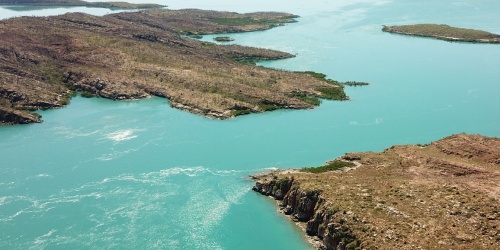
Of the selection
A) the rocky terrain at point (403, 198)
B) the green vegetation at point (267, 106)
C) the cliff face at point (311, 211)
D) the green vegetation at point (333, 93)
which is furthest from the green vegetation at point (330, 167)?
the green vegetation at point (333, 93)

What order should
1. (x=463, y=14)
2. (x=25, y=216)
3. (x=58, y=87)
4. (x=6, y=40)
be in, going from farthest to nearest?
(x=463, y=14)
(x=6, y=40)
(x=58, y=87)
(x=25, y=216)

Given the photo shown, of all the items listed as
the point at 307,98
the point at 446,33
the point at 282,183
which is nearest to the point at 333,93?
the point at 307,98

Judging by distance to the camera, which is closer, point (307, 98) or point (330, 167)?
point (330, 167)

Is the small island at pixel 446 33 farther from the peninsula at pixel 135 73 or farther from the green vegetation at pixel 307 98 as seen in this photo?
the green vegetation at pixel 307 98

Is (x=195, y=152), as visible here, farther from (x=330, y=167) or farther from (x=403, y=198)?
(x=403, y=198)

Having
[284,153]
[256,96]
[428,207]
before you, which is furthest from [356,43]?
[428,207]

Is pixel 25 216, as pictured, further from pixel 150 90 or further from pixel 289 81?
pixel 289 81

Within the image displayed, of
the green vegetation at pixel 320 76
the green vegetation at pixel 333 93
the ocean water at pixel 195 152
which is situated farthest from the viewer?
the green vegetation at pixel 320 76
